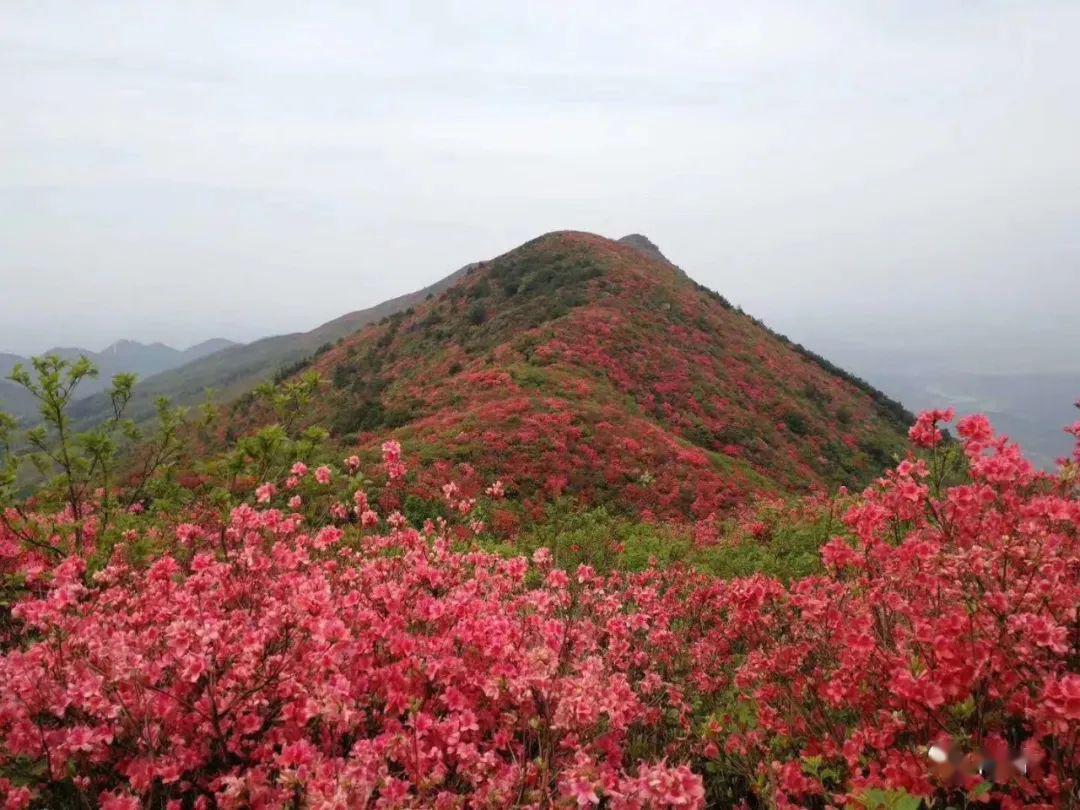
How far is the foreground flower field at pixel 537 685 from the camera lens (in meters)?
2.61

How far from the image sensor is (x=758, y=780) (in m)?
3.20

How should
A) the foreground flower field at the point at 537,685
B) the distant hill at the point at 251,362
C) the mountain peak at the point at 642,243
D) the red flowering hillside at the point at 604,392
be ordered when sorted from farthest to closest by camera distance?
the distant hill at the point at 251,362, the mountain peak at the point at 642,243, the red flowering hillside at the point at 604,392, the foreground flower field at the point at 537,685

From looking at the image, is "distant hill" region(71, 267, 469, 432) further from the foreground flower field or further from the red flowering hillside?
the foreground flower field

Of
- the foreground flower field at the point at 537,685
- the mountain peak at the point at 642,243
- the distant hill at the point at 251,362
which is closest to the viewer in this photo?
the foreground flower field at the point at 537,685

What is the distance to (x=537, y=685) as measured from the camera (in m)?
2.95

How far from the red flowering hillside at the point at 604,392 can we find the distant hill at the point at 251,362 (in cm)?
5734

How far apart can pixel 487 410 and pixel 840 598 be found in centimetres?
1820

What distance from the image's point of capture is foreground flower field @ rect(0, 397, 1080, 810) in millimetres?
2611

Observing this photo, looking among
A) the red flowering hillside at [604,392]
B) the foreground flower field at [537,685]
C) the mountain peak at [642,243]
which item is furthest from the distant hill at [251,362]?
the foreground flower field at [537,685]

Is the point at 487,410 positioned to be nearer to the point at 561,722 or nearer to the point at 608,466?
the point at 608,466

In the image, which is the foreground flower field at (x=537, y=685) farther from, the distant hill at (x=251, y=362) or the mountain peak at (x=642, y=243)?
the distant hill at (x=251, y=362)

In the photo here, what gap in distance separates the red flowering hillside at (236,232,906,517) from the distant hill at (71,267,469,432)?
57339mm

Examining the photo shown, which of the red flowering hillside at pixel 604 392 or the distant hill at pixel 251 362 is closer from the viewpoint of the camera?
the red flowering hillside at pixel 604 392

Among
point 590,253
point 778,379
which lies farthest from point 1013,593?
point 590,253
